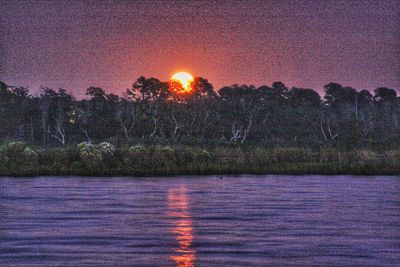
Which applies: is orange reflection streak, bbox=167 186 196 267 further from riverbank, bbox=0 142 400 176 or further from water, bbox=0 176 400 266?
riverbank, bbox=0 142 400 176

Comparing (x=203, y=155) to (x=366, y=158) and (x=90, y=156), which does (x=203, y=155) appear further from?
(x=366, y=158)

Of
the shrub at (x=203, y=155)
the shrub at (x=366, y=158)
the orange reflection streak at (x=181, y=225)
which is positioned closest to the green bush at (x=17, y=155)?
the shrub at (x=203, y=155)

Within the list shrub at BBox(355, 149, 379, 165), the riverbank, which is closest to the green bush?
the riverbank

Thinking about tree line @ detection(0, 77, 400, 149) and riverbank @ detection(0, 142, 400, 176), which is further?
tree line @ detection(0, 77, 400, 149)

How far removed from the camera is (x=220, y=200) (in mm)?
36469

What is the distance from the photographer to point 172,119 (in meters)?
129

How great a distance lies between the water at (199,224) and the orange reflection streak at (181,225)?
0.03m

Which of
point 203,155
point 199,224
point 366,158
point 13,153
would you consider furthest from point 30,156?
point 199,224

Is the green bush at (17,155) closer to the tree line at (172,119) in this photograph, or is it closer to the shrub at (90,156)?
the shrub at (90,156)

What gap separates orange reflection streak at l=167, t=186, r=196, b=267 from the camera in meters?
20.1

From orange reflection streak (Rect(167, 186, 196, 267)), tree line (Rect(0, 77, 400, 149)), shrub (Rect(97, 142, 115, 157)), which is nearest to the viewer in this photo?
orange reflection streak (Rect(167, 186, 196, 267))

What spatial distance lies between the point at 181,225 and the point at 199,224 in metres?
0.65

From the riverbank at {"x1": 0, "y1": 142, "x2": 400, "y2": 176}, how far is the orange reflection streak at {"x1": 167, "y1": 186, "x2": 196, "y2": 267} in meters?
13.6

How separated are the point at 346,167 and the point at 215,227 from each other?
105ft
